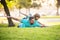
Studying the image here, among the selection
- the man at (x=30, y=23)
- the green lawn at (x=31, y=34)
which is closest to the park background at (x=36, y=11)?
the green lawn at (x=31, y=34)

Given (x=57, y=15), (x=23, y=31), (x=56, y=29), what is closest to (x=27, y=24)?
(x=23, y=31)

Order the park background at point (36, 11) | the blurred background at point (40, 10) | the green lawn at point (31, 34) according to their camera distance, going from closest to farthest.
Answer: the green lawn at point (31, 34)
the park background at point (36, 11)
the blurred background at point (40, 10)

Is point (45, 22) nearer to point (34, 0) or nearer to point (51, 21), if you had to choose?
point (51, 21)

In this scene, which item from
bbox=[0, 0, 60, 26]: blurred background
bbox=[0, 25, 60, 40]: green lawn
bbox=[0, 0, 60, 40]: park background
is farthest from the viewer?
bbox=[0, 0, 60, 26]: blurred background

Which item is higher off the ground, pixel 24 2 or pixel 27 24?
pixel 24 2

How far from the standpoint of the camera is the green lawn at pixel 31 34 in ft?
9.90

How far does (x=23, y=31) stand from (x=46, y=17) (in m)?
0.64

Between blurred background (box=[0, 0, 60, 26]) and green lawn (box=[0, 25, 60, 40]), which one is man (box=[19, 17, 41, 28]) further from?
blurred background (box=[0, 0, 60, 26])

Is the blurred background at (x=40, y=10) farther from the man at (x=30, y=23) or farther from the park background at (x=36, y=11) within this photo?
the man at (x=30, y=23)

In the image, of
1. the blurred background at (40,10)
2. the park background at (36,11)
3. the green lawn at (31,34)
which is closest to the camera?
the green lawn at (31,34)

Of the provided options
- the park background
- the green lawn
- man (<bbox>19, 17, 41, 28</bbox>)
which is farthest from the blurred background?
man (<bbox>19, 17, 41, 28</bbox>)

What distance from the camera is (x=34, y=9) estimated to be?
143 inches

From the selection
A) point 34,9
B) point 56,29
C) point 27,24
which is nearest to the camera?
point 27,24

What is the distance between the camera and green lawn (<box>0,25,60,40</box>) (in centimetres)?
302
